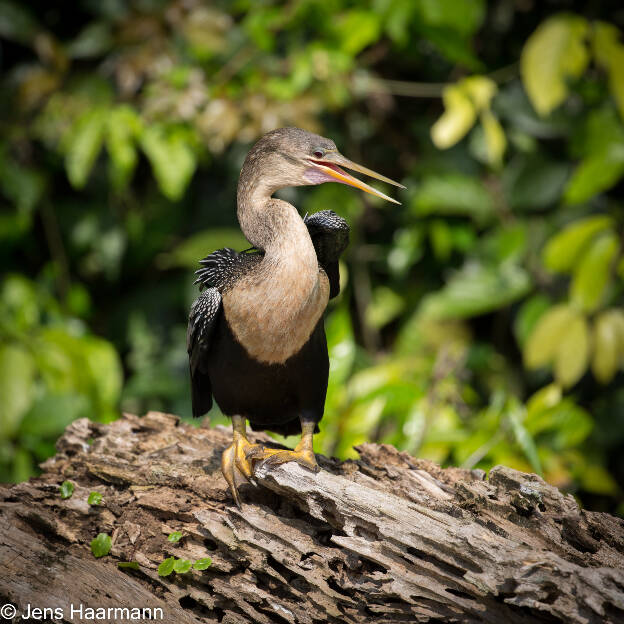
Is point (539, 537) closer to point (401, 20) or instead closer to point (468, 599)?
point (468, 599)

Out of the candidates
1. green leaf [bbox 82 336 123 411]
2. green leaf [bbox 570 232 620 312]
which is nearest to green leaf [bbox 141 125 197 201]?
green leaf [bbox 82 336 123 411]

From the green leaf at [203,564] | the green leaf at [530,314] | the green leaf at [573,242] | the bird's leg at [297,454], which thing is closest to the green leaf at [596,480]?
the green leaf at [530,314]

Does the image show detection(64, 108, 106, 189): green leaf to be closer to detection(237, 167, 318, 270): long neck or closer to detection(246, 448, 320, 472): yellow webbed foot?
detection(237, 167, 318, 270): long neck

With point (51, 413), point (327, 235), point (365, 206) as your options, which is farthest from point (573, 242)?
point (51, 413)

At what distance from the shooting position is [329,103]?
4551 mm

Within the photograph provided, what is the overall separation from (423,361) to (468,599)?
→ 276 cm

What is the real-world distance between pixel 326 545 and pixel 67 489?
0.92 m

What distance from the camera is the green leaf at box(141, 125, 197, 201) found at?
4.42 metres

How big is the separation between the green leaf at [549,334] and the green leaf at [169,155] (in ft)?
7.00

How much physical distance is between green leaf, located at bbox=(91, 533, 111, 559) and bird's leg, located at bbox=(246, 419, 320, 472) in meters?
0.51

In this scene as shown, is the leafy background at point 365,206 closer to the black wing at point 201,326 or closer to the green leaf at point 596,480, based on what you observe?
the green leaf at point 596,480

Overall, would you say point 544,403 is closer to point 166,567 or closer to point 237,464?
point 237,464

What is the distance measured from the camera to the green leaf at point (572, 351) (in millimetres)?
3918

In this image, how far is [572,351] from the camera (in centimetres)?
396
